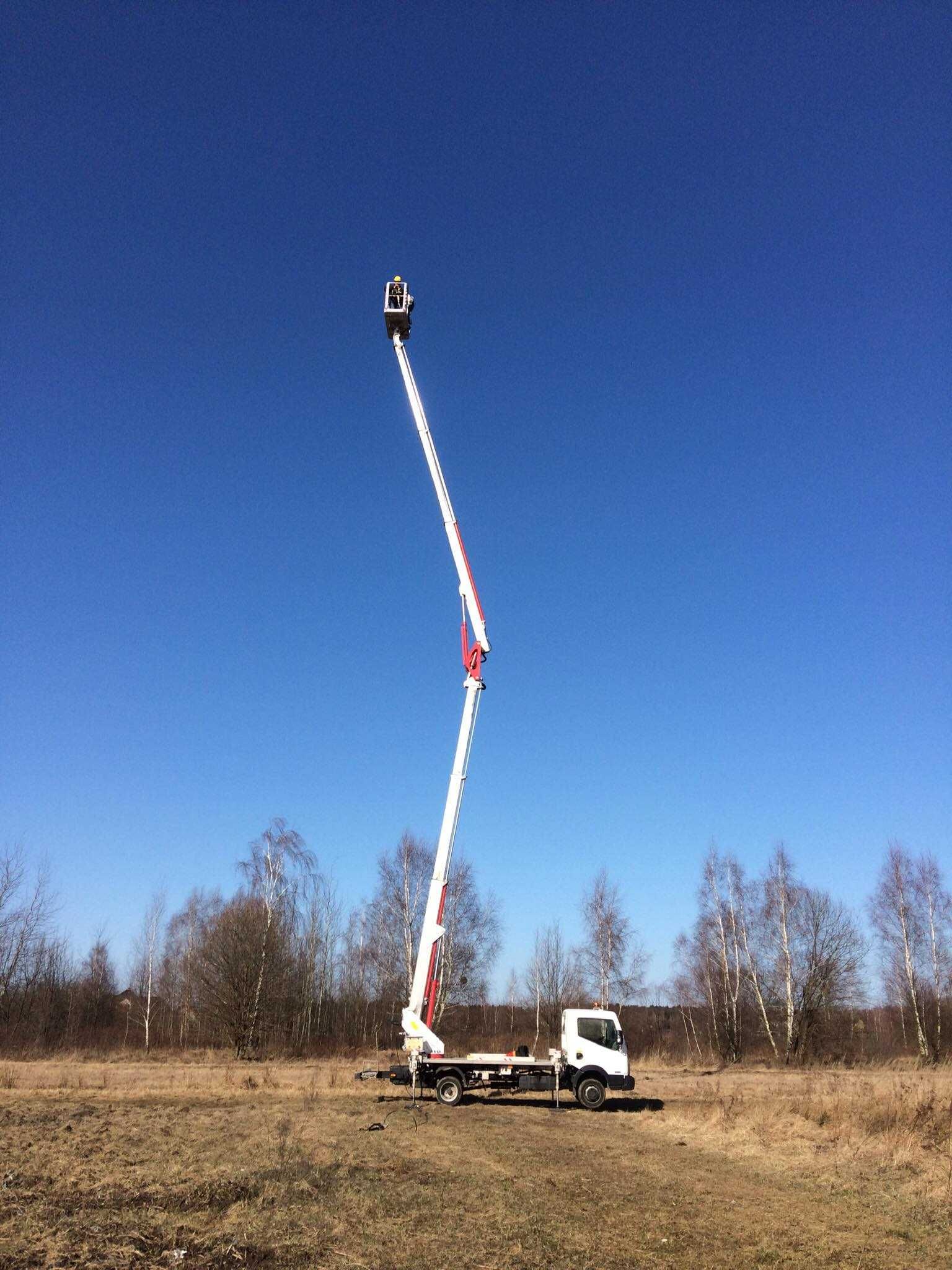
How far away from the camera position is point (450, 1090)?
922 inches

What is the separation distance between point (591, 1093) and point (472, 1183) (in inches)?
452

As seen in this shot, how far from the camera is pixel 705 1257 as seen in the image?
32.7 ft

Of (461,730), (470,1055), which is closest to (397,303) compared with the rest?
(461,730)

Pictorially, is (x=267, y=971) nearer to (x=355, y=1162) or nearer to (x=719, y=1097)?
(x=719, y=1097)

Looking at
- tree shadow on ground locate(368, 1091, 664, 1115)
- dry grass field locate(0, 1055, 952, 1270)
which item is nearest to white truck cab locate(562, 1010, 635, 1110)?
tree shadow on ground locate(368, 1091, 664, 1115)

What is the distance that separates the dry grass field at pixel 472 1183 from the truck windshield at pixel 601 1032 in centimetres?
187

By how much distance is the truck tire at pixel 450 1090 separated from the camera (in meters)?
23.3

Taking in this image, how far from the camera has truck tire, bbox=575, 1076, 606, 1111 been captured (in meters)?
23.9

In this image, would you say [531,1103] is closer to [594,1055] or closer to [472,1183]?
[594,1055]

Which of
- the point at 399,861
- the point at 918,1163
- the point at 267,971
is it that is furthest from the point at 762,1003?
the point at 918,1163

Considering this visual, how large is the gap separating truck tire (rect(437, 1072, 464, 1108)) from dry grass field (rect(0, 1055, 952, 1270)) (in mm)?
767

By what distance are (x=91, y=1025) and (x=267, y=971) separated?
2266cm

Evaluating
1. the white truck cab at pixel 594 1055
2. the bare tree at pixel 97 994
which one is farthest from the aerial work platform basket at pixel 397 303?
the bare tree at pixel 97 994

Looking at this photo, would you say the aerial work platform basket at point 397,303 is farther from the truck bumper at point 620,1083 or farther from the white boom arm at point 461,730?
the truck bumper at point 620,1083
